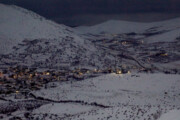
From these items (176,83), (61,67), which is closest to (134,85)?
(176,83)

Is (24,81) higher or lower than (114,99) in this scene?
higher

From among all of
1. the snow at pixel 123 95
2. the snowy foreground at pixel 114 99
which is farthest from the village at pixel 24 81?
the snow at pixel 123 95

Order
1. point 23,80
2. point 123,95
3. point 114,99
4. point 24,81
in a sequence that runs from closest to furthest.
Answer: point 114,99, point 123,95, point 24,81, point 23,80

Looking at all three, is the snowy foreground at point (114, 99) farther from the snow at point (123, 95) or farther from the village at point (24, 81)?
the village at point (24, 81)

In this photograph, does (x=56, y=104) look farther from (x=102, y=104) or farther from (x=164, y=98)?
(x=164, y=98)

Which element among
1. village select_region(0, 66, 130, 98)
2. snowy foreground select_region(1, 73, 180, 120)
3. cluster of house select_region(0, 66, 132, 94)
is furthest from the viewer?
cluster of house select_region(0, 66, 132, 94)

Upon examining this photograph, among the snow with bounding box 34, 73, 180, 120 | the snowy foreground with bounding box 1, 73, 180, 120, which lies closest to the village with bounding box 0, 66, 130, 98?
the snowy foreground with bounding box 1, 73, 180, 120

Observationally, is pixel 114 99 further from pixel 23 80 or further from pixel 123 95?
pixel 23 80

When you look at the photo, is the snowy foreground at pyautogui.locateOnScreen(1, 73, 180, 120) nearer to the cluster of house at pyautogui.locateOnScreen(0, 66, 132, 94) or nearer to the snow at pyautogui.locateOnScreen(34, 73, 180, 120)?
the snow at pyautogui.locateOnScreen(34, 73, 180, 120)

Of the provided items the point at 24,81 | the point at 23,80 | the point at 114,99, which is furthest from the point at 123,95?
the point at 23,80

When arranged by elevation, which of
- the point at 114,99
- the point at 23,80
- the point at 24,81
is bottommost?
the point at 114,99
